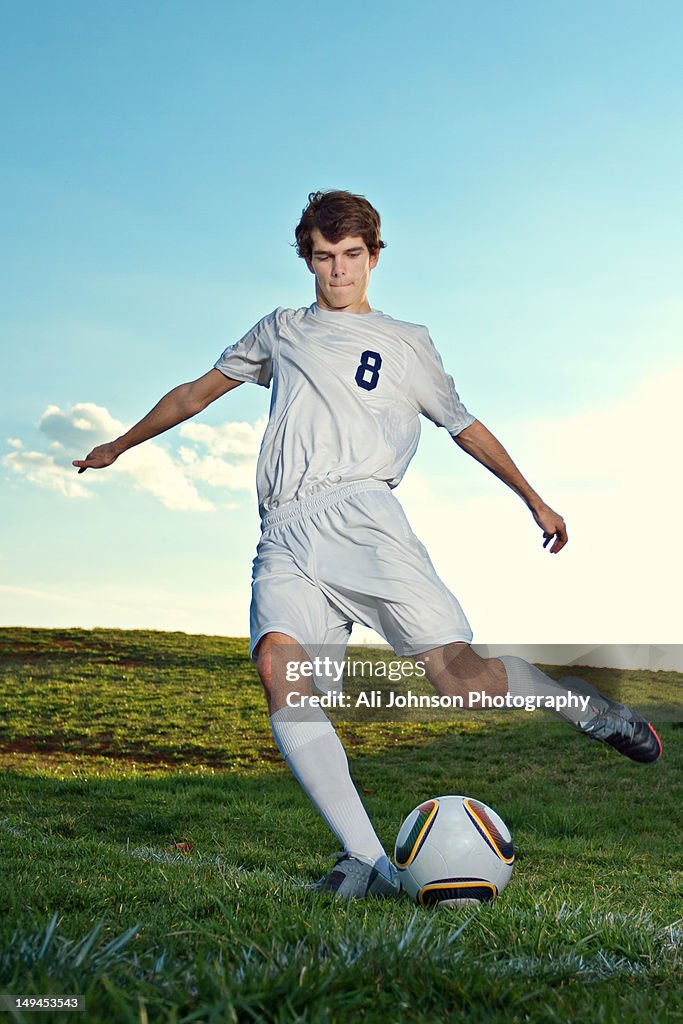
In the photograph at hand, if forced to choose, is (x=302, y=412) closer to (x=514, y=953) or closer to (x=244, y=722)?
(x=514, y=953)

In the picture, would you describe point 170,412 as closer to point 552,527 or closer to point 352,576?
point 352,576

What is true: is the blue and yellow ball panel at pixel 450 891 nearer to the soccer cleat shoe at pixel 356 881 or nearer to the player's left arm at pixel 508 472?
the soccer cleat shoe at pixel 356 881

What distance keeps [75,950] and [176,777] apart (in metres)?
8.14

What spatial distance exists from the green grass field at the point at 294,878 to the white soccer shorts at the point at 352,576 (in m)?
1.14

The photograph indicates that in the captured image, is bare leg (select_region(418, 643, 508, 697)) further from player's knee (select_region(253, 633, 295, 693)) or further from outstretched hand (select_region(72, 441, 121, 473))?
outstretched hand (select_region(72, 441, 121, 473))

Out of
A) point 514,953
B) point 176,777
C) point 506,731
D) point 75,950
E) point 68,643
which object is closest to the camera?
point 75,950

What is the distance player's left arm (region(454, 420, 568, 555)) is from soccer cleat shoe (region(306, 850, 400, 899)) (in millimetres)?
2009

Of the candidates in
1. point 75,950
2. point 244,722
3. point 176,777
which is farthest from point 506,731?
point 75,950

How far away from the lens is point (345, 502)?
4324 mm

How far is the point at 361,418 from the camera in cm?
448

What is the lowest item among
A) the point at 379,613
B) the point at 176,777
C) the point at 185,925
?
the point at 176,777

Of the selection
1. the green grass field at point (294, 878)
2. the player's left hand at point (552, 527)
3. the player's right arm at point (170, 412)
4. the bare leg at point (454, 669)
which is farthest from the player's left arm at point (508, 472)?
the green grass field at point (294, 878)

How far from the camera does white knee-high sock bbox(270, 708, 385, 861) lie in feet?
12.7

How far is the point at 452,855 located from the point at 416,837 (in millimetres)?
186
